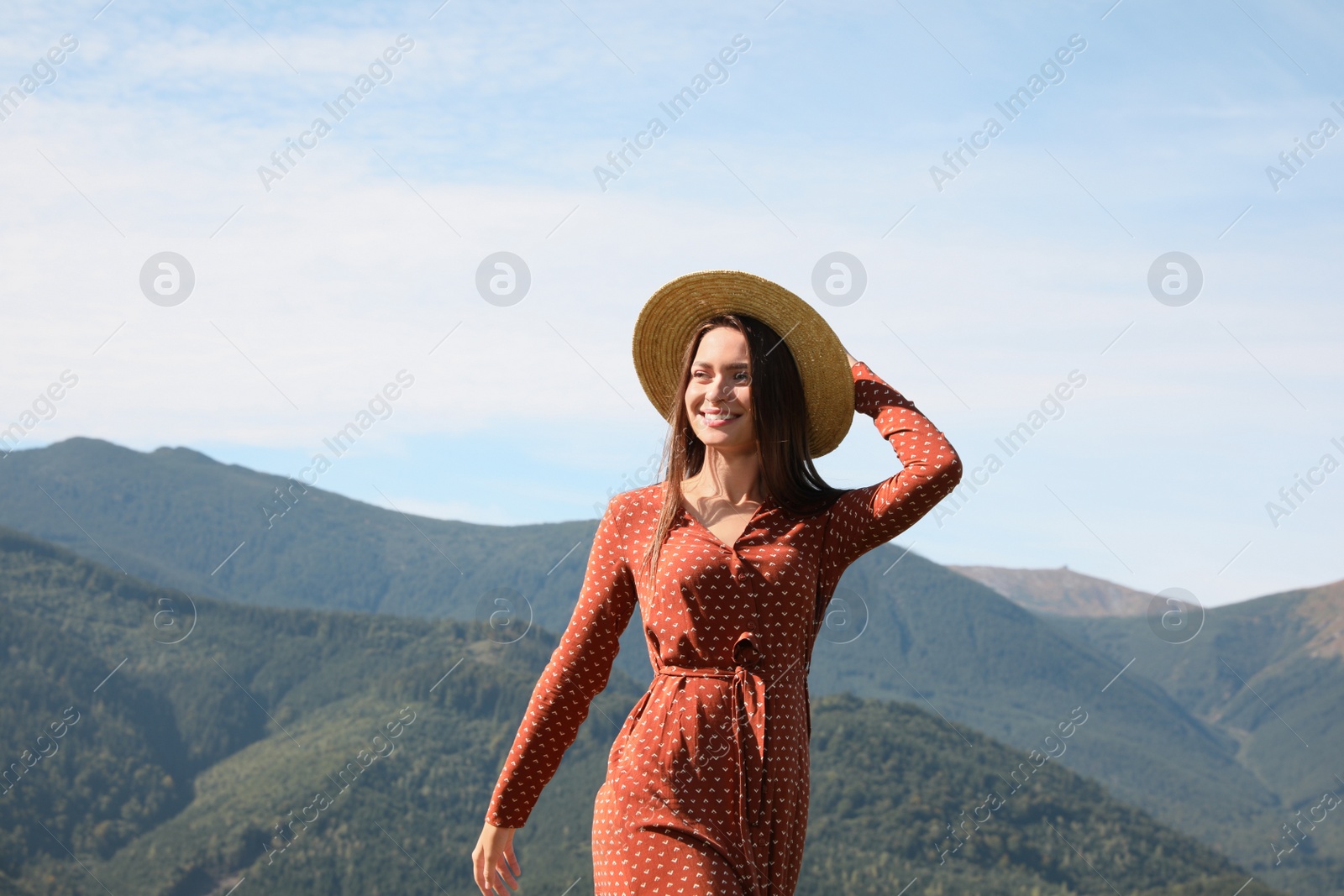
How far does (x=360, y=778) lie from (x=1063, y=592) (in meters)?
127

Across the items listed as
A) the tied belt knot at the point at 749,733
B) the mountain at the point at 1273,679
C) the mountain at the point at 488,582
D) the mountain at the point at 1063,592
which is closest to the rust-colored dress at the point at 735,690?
the tied belt knot at the point at 749,733

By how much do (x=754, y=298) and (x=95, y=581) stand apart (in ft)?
239

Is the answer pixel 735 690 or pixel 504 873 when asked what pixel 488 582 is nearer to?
pixel 504 873

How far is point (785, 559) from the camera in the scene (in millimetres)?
3066

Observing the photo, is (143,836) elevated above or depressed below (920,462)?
below

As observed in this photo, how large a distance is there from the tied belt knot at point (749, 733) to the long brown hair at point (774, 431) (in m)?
0.30

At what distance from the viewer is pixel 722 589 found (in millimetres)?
3059

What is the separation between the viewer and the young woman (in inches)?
117

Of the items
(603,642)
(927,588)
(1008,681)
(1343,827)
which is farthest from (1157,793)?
(603,642)

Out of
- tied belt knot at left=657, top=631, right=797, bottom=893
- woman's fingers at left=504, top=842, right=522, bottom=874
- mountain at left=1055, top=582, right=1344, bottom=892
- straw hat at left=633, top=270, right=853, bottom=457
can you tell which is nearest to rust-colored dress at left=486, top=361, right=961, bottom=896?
tied belt knot at left=657, top=631, right=797, bottom=893

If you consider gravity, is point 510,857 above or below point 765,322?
below

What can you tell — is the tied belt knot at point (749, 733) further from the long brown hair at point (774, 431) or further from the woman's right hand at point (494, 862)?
the woman's right hand at point (494, 862)

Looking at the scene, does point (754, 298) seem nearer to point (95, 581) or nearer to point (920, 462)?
point (920, 462)

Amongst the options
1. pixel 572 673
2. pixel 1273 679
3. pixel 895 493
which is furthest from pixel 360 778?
pixel 1273 679
